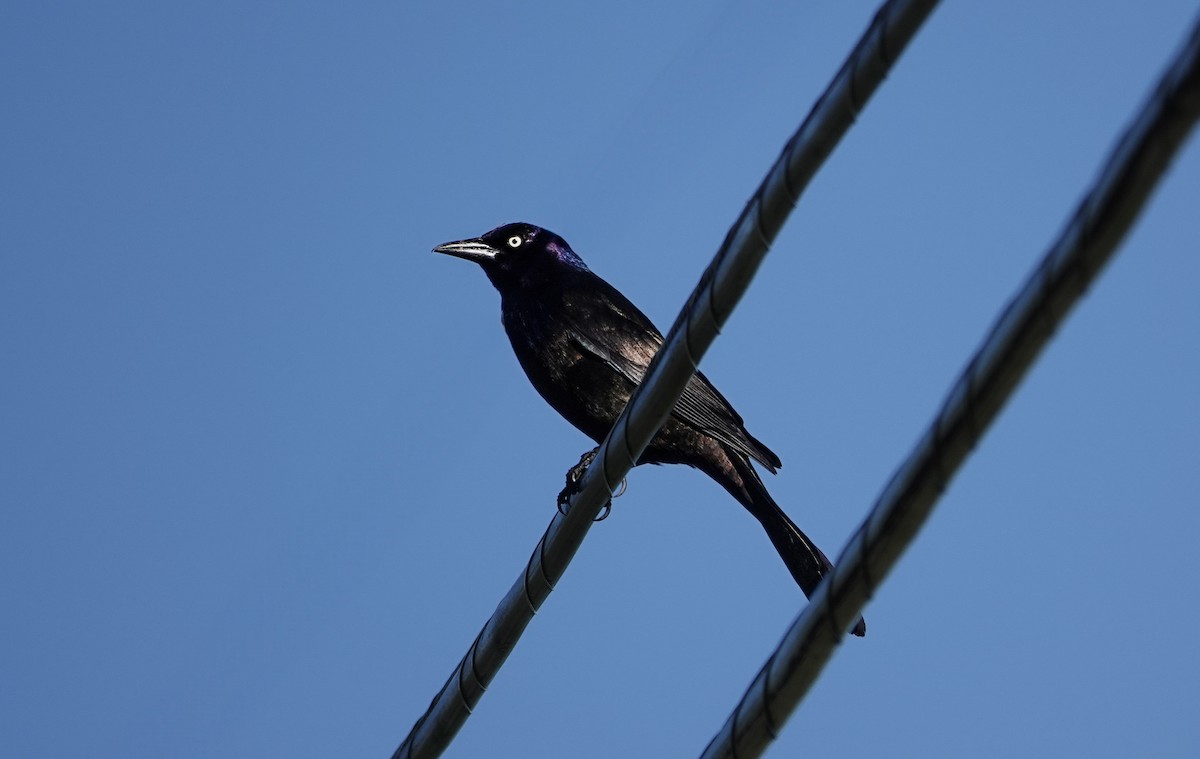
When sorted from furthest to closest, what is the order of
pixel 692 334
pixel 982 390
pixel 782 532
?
pixel 782 532
pixel 692 334
pixel 982 390

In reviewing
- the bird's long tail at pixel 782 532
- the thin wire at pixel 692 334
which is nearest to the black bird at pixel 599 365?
the bird's long tail at pixel 782 532

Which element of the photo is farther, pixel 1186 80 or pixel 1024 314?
pixel 1024 314

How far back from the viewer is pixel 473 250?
6879 millimetres

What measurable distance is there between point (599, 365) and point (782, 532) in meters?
1.02

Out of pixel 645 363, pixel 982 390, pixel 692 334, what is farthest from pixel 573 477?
pixel 982 390

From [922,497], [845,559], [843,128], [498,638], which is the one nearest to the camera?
[922,497]

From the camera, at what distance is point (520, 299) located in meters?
6.53

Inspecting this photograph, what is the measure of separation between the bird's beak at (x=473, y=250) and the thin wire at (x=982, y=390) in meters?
4.23

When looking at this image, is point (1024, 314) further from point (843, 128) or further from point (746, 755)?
point (746, 755)

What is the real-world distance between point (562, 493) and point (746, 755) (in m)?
2.41

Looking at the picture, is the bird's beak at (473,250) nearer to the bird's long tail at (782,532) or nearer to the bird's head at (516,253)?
the bird's head at (516,253)

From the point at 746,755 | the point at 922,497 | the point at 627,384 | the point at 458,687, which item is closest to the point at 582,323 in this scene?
the point at 627,384

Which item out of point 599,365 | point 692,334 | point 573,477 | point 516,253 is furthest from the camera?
point 516,253

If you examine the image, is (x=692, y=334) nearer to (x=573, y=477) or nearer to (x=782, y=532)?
(x=573, y=477)
